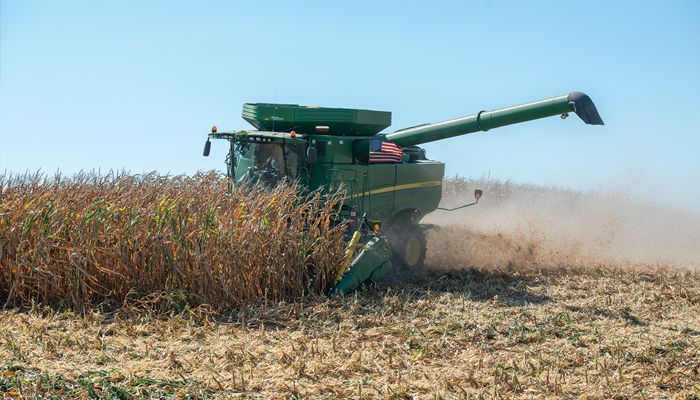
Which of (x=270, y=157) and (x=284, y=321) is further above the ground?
(x=270, y=157)

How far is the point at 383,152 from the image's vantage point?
11.3 m

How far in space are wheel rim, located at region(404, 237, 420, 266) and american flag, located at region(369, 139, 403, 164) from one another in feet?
3.89

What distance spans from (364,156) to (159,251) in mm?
3567

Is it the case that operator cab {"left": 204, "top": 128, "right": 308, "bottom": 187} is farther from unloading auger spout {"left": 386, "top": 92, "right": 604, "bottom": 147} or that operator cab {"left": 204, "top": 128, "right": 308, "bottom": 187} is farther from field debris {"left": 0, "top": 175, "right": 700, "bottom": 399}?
unloading auger spout {"left": 386, "top": 92, "right": 604, "bottom": 147}

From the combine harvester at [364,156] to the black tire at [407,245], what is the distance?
0.01m

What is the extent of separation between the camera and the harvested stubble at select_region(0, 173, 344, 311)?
8.26 metres

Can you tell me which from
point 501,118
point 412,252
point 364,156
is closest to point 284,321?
point 364,156

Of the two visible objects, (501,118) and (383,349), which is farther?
(501,118)

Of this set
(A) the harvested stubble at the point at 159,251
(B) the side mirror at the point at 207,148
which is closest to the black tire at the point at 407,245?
(A) the harvested stubble at the point at 159,251

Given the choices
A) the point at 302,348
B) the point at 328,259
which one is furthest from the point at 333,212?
the point at 302,348

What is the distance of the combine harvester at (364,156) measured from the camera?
10367mm

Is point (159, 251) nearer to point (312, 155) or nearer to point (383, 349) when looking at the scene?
point (312, 155)

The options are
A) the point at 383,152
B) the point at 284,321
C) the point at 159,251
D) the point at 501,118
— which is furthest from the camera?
the point at 383,152

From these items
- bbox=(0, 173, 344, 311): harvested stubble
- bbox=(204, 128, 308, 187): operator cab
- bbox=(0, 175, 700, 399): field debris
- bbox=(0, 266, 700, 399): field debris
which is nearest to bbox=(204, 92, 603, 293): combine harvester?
bbox=(204, 128, 308, 187): operator cab
